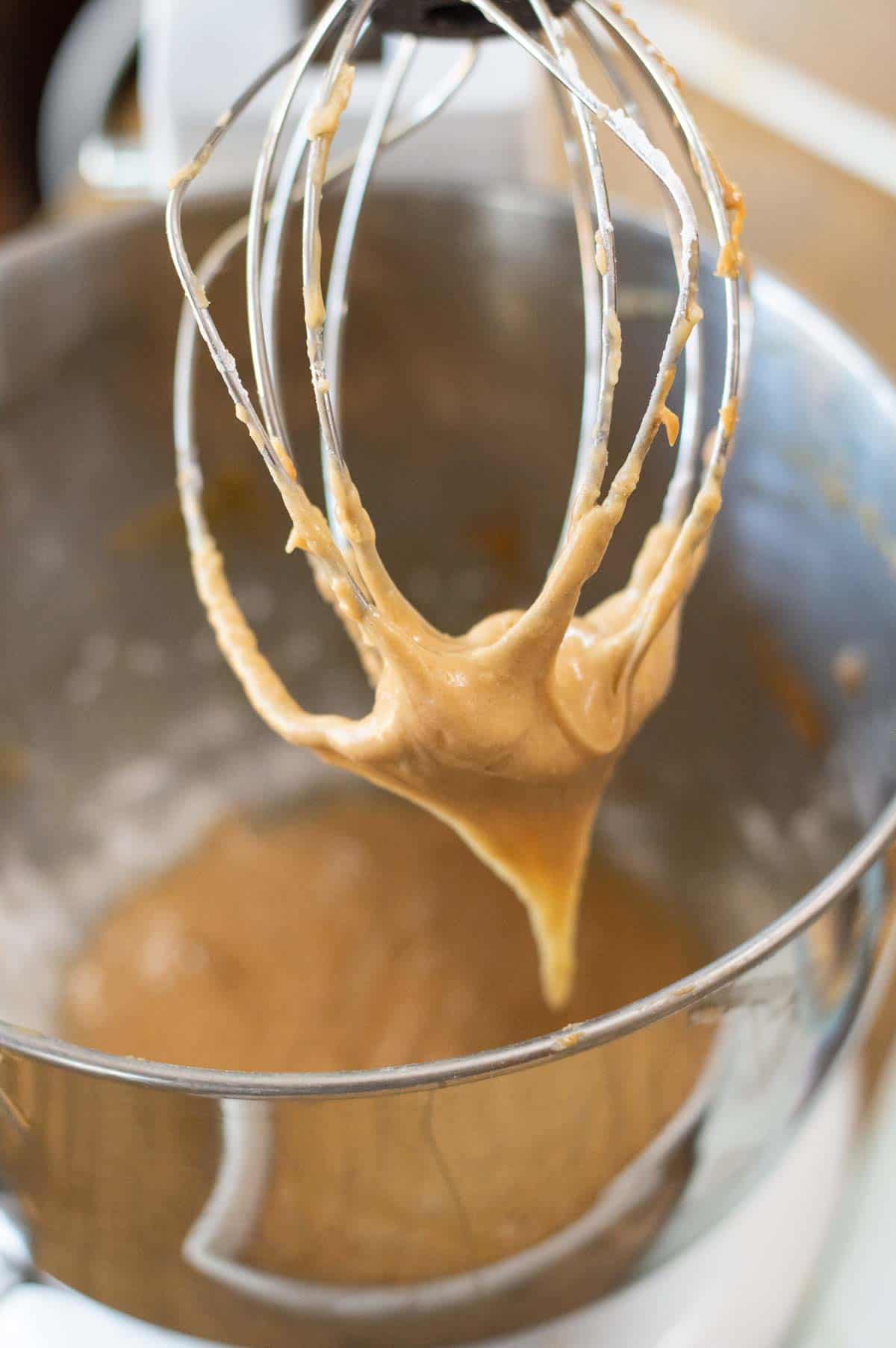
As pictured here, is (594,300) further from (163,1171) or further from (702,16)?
(702,16)

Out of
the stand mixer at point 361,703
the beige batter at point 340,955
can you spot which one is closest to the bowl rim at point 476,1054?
the stand mixer at point 361,703

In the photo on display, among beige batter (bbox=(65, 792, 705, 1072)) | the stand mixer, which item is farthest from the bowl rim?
beige batter (bbox=(65, 792, 705, 1072))

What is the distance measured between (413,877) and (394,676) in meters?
0.36

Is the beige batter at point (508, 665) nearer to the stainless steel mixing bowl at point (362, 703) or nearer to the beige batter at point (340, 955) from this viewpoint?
the stainless steel mixing bowl at point (362, 703)

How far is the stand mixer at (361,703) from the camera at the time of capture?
0.31 metres

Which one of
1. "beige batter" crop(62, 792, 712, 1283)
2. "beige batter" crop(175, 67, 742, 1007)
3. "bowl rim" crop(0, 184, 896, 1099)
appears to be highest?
"beige batter" crop(175, 67, 742, 1007)

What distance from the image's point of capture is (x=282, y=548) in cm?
69

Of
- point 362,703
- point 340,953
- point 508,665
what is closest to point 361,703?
point 362,703

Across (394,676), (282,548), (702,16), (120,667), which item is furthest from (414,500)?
(702,16)

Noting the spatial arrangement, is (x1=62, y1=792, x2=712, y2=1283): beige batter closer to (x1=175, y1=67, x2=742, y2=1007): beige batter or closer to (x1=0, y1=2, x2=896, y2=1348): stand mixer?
(x1=0, y1=2, x2=896, y2=1348): stand mixer

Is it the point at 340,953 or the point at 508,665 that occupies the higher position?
the point at 508,665

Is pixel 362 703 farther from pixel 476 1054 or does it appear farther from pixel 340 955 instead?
pixel 476 1054

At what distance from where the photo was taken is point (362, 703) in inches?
29.3

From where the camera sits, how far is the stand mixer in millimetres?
315
